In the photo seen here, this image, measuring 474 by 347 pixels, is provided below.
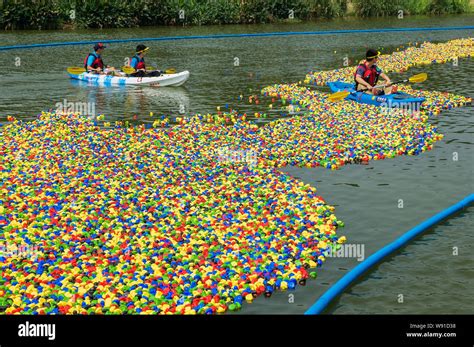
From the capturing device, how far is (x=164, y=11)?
67125mm

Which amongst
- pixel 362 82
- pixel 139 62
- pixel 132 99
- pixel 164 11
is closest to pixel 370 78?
pixel 362 82

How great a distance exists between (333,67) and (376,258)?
98.7 ft

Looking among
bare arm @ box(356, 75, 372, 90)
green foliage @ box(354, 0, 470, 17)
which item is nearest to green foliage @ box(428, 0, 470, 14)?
green foliage @ box(354, 0, 470, 17)

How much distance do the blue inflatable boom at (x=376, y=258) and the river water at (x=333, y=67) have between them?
0.19m

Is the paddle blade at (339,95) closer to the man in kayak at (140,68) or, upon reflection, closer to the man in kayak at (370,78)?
the man in kayak at (370,78)

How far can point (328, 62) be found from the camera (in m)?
44.3

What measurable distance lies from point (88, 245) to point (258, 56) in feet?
116

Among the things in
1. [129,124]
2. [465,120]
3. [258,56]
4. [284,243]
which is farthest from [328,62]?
[284,243]

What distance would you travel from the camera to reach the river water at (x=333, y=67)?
41.3ft

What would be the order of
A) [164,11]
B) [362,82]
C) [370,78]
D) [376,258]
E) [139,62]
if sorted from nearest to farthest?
[376,258]
[362,82]
[370,78]
[139,62]
[164,11]

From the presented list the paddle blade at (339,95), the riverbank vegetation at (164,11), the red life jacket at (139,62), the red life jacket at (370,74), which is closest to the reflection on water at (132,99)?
the red life jacket at (139,62)

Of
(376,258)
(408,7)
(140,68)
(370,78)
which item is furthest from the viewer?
(408,7)

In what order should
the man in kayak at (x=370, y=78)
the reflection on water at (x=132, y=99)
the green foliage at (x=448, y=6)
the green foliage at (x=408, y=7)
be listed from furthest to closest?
the green foliage at (x=448, y=6) → the green foliage at (x=408, y=7) → the reflection on water at (x=132, y=99) → the man in kayak at (x=370, y=78)

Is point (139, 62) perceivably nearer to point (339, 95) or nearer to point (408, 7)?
point (339, 95)
